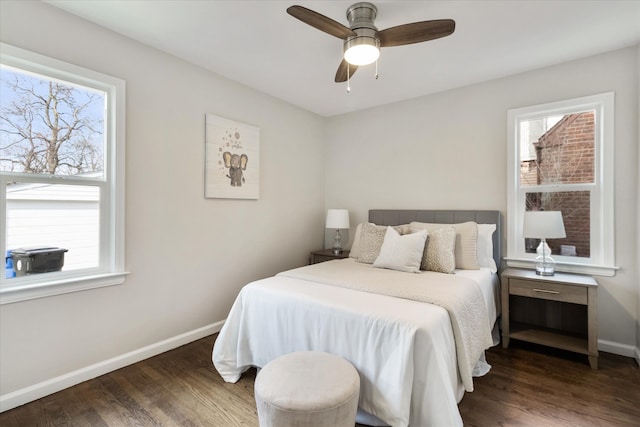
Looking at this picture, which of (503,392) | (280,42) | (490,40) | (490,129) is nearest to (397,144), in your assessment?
(490,129)

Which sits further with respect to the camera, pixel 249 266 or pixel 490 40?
pixel 249 266

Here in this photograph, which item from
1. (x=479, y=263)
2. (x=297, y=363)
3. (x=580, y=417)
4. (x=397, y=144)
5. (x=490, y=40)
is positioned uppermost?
(x=490, y=40)

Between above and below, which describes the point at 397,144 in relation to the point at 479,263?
above

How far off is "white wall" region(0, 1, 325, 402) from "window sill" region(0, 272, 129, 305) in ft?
0.16

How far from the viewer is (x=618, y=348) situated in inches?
100

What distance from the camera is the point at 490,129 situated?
3.15 metres

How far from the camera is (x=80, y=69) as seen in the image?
2146 mm

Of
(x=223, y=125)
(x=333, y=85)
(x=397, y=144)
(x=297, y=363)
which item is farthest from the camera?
(x=397, y=144)

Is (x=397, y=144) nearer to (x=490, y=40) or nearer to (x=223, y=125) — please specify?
(x=490, y=40)

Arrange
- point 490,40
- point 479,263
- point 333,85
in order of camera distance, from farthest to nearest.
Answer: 1. point 333,85
2. point 479,263
3. point 490,40

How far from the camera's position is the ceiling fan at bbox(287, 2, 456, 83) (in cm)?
179

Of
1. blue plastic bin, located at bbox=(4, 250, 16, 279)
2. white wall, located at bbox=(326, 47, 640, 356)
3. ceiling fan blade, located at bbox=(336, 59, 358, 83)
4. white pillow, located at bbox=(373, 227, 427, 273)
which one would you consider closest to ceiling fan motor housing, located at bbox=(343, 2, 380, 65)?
ceiling fan blade, located at bbox=(336, 59, 358, 83)

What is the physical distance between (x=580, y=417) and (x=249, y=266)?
2.90m

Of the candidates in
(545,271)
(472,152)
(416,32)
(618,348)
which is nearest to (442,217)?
(472,152)
